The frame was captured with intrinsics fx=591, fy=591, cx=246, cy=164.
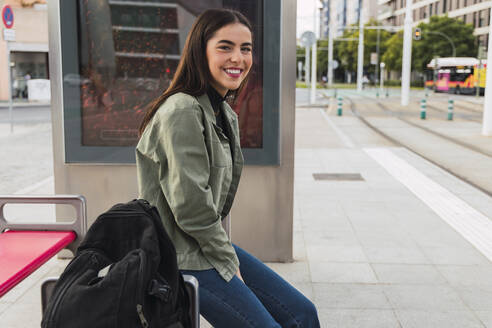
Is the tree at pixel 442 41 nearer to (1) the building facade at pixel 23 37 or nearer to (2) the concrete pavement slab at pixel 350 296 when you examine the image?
(1) the building facade at pixel 23 37

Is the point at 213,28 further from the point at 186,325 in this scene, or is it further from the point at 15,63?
the point at 15,63

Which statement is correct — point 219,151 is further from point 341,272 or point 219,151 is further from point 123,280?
point 341,272

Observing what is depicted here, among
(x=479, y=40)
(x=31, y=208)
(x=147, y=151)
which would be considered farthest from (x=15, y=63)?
(x=479, y=40)

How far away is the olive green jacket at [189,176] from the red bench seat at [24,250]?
0.53 meters

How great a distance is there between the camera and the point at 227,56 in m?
2.13

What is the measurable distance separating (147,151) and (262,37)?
2.72 metres

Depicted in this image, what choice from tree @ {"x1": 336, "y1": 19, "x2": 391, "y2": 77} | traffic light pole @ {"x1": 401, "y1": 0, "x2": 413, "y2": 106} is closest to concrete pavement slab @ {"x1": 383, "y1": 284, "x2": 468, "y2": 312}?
traffic light pole @ {"x1": 401, "y1": 0, "x2": 413, "y2": 106}

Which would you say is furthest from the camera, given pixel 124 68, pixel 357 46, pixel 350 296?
pixel 357 46

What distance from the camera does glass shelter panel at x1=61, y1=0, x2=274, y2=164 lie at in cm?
453

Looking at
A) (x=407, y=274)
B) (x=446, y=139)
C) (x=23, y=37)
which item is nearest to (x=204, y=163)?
(x=407, y=274)

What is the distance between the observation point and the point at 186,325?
184cm

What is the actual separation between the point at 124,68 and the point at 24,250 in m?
2.50

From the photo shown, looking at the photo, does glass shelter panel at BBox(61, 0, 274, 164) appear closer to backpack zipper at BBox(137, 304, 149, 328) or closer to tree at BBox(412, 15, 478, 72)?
backpack zipper at BBox(137, 304, 149, 328)

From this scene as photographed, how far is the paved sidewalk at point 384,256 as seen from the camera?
152 inches
